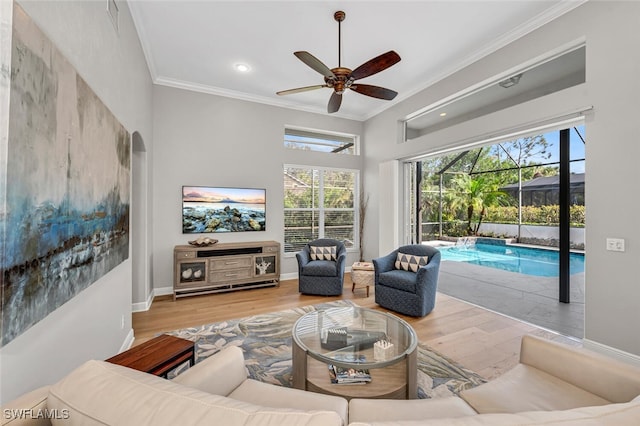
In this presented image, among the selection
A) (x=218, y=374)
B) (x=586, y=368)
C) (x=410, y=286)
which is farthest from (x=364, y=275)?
(x=218, y=374)

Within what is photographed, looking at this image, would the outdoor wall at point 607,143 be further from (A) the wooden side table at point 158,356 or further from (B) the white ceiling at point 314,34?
(A) the wooden side table at point 158,356

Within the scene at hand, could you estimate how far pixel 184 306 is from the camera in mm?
3855

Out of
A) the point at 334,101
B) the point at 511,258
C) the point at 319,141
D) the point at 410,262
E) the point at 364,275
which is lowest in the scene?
the point at 511,258

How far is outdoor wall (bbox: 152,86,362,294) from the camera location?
4.37 meters

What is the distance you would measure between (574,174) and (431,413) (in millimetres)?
4266

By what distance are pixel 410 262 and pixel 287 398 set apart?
120 inches

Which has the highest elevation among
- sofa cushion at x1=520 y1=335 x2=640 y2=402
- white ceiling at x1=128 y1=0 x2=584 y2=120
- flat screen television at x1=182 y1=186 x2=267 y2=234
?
white ceiling at x1=128 y1=0 x2=584 y2=120

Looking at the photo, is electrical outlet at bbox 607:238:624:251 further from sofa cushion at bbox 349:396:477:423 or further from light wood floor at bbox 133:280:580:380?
sofa cushion at bbox 349:396:477:423

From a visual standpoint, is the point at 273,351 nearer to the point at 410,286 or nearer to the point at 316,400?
the point at 316,400

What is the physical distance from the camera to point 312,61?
249 centimetres

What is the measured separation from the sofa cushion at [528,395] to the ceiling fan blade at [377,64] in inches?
95.8

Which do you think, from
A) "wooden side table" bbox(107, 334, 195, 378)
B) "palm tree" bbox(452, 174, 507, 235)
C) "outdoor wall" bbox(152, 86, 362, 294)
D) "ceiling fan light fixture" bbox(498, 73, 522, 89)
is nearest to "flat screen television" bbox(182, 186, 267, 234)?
"outdoor wall" bbox(152, 86, 362, 294)

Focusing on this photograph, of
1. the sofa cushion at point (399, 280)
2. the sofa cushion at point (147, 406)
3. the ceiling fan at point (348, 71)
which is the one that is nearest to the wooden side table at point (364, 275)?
the sofa cushion at point (399, 280)

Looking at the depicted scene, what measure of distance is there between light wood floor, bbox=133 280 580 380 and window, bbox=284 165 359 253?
1283mm
